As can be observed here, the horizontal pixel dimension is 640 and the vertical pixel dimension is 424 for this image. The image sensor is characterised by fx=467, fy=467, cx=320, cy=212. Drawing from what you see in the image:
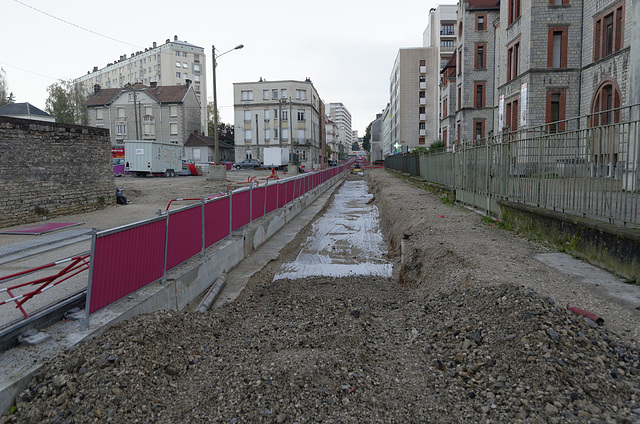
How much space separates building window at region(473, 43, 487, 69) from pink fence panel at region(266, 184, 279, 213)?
33201 mm

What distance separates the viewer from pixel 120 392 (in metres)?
3.74

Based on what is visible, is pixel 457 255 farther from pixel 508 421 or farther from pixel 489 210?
pixel 489 210

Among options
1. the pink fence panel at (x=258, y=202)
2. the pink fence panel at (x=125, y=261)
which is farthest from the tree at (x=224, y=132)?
the pink fence panel at (x=125, y=261)

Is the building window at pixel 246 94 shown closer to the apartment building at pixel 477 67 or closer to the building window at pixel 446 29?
the building window at pixel 446 29

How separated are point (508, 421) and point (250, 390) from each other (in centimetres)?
198

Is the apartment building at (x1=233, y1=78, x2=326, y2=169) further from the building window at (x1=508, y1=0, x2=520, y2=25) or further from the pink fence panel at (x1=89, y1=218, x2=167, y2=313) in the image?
the pink fence panel at (x1=89, y1=218, x2=167, y2=313)

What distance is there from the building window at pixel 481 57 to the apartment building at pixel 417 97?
36369 mm

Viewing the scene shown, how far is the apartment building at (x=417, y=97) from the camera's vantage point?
79.6m

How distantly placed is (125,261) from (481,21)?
43.5 metres

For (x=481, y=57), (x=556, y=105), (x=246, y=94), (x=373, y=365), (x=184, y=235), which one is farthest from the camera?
(x=246, y=94)

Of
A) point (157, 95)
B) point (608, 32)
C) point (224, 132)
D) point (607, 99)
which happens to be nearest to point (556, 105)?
point (607, 99)

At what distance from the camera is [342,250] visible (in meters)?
12.8

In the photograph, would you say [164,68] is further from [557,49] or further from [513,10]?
[557,49]

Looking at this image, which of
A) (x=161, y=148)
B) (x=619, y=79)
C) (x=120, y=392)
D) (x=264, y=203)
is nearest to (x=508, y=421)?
(x=120, y=392)
